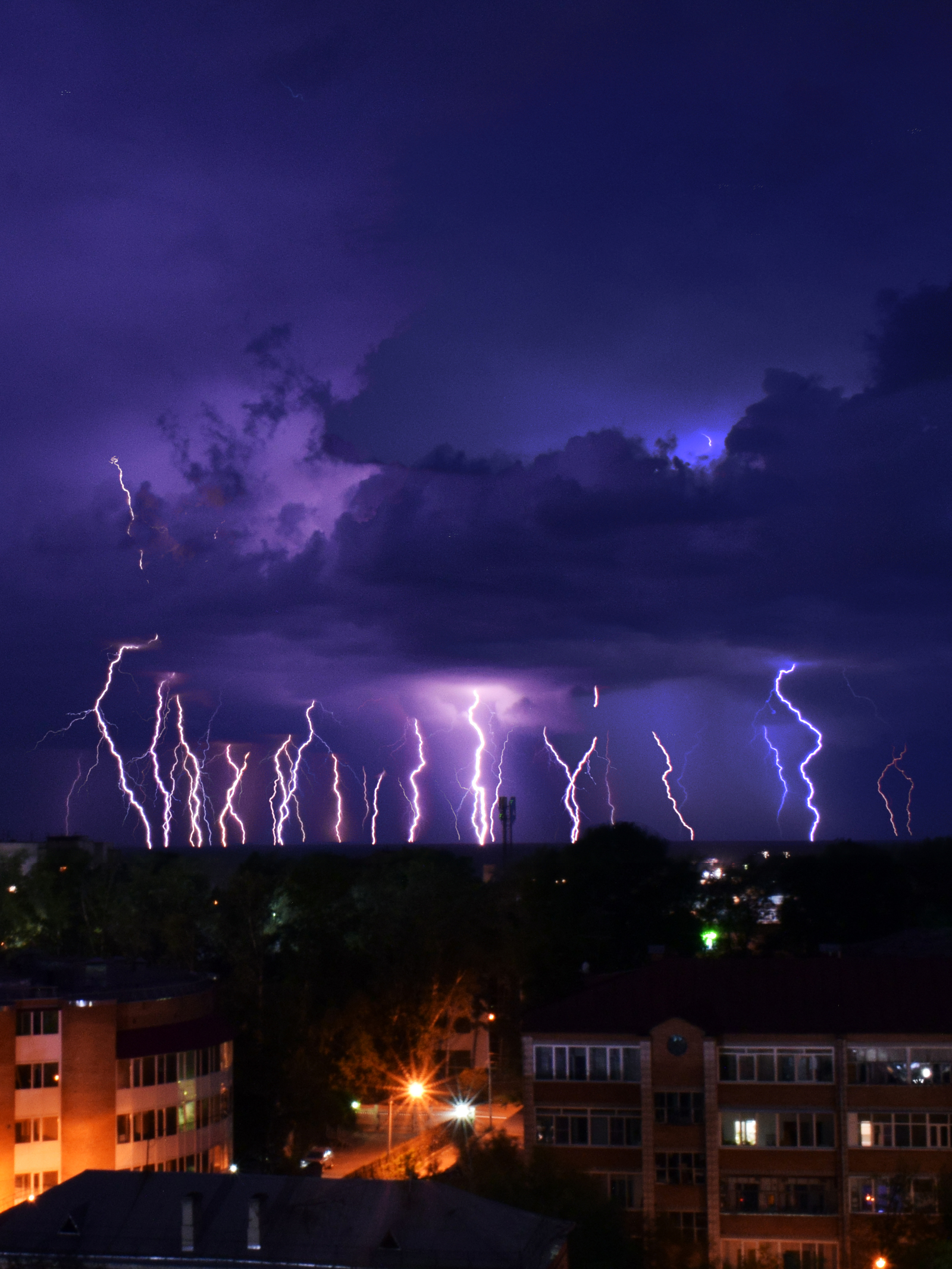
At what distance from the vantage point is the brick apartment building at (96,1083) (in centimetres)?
3180

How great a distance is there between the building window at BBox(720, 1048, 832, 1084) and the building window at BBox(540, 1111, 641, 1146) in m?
2.85

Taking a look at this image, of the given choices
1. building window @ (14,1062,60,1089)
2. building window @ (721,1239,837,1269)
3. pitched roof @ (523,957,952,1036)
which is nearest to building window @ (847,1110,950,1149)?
pitched roof @ (523,957,952,1036)

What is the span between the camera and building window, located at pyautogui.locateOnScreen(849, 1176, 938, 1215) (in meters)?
30.6

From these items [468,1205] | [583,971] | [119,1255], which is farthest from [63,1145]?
[583,971]

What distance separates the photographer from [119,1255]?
22.4 meters

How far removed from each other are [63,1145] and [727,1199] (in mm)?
17364

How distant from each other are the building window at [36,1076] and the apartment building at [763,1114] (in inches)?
494

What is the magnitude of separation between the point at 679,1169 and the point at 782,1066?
3.83m

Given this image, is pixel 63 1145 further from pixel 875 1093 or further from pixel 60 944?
pixel 60 944

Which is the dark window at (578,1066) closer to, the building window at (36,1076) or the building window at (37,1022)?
the building window at (36,1076)

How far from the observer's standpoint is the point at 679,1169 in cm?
3241

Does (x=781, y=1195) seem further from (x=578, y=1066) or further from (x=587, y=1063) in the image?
(x=578, y=1066)

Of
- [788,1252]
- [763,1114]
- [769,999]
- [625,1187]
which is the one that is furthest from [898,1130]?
[625,1187]

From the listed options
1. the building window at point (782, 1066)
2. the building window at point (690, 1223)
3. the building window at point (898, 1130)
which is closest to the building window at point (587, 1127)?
the building window at point (690, 1223)
